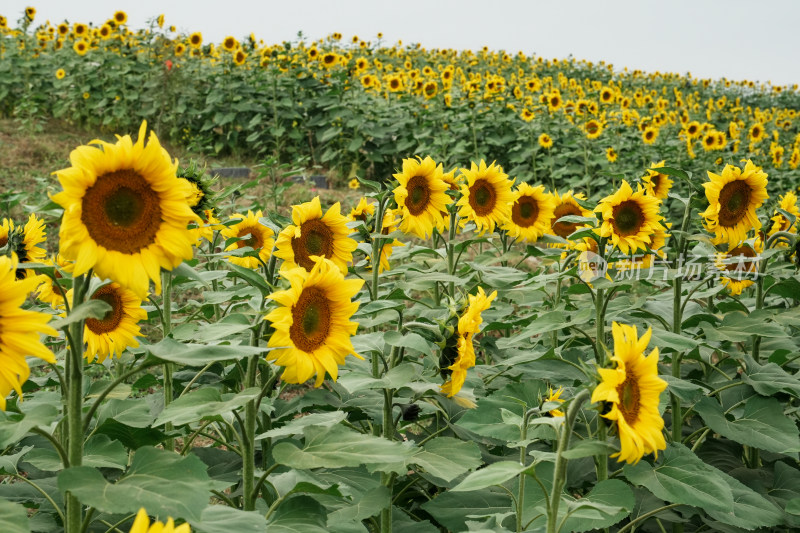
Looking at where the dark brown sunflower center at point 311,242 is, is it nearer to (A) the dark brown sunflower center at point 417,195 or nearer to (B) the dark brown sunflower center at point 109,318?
(B) the dark brown sunflower center at point 109,318

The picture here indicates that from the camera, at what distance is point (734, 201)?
8.80 feet

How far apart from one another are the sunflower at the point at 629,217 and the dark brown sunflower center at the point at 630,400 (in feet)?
3.63

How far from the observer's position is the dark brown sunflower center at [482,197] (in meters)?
3.18

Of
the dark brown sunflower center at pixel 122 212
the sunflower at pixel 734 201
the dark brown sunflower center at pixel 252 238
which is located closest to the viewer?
the dark brown sunflower center at pixel 122 212

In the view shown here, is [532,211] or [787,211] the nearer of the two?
[787,211]

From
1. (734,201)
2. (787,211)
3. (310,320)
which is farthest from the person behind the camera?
(787,211)

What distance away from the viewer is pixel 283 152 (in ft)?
27.8

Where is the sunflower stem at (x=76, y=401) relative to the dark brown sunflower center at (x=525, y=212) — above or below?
below

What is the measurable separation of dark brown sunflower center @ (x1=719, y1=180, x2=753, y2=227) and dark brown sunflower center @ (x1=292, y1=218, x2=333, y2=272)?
1.45 m

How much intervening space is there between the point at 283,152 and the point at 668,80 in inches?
535

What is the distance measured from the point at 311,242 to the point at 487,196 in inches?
48.8

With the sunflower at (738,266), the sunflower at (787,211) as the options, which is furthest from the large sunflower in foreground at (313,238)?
the sunflower at (787,211)

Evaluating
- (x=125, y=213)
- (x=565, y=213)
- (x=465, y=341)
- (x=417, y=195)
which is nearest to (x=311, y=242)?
(x=465, y=341)

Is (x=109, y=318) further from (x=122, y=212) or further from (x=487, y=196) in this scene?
(x=487, y=196)
